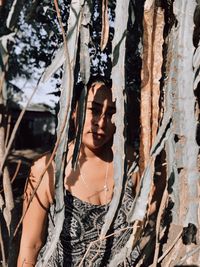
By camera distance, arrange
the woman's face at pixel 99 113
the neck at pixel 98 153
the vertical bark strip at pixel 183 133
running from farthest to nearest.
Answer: the neck at pixel 98 153, the woman's face at pixel 99 113, the vertical bark strip at pixel 183 133

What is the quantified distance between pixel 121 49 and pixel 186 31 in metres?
0.15

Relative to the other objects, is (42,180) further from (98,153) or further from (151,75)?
(151,75)

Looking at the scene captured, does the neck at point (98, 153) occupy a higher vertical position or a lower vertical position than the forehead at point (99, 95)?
lower

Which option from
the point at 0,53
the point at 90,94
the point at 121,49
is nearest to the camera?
the point at 0,53

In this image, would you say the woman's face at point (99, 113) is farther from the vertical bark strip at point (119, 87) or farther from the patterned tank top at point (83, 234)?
the vertical bark strip at point (119, 87)

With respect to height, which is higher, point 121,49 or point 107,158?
point 121,49

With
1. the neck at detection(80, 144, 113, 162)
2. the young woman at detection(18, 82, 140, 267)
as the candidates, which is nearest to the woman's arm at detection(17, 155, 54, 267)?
Result: the young woman at detection(18, 82, 140, 267)

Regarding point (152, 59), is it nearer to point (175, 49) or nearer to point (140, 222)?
point (175, 49)

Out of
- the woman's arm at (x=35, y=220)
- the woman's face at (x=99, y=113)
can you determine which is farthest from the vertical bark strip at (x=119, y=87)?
the woman's arm at (x=35, y=220)

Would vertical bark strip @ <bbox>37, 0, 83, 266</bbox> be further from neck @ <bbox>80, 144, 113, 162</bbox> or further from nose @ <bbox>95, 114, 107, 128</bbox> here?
neck @ <bbox>80, 144, 113, 162</bbox>

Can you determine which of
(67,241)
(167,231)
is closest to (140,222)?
(167,231)

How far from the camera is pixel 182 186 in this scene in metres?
0.98

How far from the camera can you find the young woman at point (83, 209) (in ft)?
4.70

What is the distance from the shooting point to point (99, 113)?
1420 millimetres
